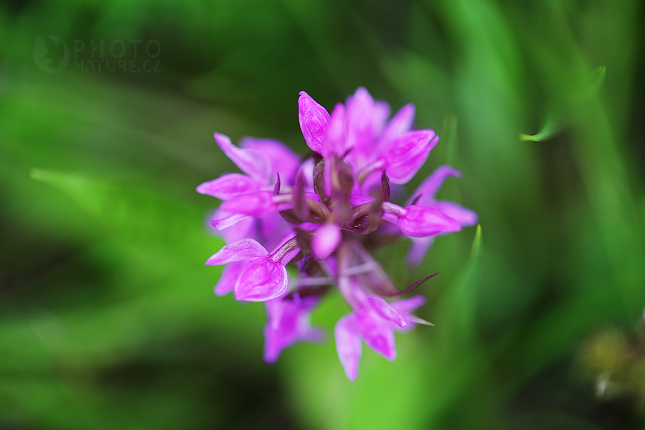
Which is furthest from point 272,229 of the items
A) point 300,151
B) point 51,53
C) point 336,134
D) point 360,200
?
point 51,53

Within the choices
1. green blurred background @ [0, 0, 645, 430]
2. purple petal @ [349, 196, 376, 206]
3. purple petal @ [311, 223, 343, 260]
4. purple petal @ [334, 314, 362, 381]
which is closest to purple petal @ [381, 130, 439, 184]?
purple petal @ [349, 196, 376, 206]

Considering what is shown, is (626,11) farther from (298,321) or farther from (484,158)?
(298,321)

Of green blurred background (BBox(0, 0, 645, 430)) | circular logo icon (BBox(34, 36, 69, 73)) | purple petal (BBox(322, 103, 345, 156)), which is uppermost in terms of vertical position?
circular logo icon (BBox(34, 36, 69, 73))

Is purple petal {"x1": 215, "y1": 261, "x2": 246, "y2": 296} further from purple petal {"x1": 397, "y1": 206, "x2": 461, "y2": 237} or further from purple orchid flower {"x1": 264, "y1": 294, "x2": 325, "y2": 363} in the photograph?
purple petal {"x1": 397, "y1": 206, "x2": 461, "y2": 237}

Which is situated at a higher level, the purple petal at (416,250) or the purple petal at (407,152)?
the purple petal at (407,152)

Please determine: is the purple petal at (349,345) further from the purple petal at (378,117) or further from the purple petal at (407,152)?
the purple petal at (378,117)

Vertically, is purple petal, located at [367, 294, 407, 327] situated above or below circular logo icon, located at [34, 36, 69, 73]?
below

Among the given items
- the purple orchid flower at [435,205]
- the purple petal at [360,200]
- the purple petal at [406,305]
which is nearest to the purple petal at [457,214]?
the purple orchid flower at [435,205]

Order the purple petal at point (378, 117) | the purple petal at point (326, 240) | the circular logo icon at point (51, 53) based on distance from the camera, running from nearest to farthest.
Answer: the purple petal at point (326, 240) → the purple petal at point (378, 117) → the circular logo icon at point (51, 53)
